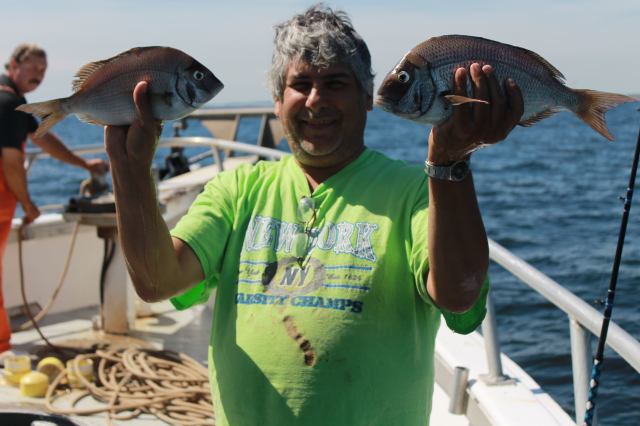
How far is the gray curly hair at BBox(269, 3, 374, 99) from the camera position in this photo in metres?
2.16

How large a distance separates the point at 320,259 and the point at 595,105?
2.66 ft

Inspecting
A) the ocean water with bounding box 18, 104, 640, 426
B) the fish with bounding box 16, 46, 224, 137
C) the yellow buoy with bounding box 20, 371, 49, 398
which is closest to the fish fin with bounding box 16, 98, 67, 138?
the fish with bounding box 16, 46, 224, 137

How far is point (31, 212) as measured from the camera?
558 centimetres

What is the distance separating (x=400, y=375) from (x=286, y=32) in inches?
40.2

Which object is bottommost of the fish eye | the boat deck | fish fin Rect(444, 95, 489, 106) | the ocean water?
the ocean water

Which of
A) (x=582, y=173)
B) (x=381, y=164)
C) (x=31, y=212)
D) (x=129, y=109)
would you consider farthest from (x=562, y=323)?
(x=582, y=173)

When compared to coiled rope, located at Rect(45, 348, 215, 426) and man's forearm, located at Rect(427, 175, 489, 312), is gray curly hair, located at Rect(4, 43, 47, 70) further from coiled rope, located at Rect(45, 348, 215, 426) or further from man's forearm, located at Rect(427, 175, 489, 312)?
man's forearm, located at Rect(427, 175, 489, 312)

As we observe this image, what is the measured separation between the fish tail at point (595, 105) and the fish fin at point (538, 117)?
6 centimetres

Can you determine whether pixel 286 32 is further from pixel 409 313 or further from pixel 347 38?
pixel 409 313

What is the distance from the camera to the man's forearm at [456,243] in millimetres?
1822

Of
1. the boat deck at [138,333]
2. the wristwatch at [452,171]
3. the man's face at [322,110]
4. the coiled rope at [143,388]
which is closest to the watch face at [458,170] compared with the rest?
the wristwatch at [452,171]

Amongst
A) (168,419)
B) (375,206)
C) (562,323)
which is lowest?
(562,323)

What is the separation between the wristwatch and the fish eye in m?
0.23

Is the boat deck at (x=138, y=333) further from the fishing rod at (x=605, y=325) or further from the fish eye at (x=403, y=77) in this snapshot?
the fish eye at (x=403, y=77)
